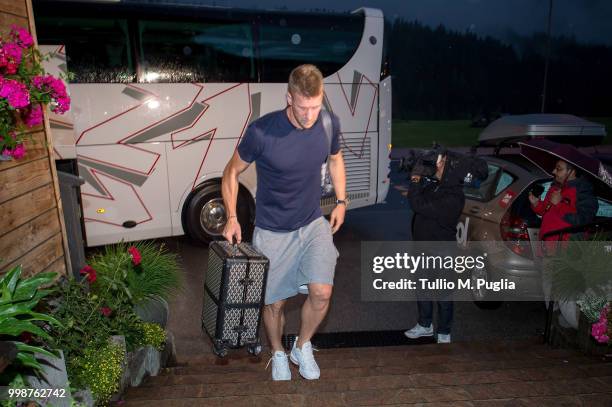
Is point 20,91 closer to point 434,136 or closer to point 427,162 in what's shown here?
point 427,162

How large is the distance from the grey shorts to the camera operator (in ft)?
4.08

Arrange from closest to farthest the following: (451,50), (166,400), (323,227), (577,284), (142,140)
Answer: (166,400), (323,227), (577,284), (142,140), (451,50)

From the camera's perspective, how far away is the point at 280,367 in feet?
12.9

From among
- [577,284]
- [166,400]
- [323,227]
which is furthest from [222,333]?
[577,284]

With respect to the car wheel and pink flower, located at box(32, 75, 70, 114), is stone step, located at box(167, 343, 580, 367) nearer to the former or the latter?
the car wheel

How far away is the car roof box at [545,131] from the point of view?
255 inches

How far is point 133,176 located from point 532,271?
5799 mm

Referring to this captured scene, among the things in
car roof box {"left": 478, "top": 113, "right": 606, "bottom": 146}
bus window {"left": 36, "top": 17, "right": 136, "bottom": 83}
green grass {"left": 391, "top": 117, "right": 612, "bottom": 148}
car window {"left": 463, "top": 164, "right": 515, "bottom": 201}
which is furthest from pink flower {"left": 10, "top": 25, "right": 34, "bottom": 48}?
green grass {"left": 391, "top": 117, "right": 612, "bottom": 148}

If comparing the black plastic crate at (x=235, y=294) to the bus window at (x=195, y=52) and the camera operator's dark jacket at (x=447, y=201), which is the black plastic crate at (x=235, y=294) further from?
the bus window at (x=195, y=52)

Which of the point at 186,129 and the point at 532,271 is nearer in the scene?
the point at 532,271

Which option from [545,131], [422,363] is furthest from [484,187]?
[422,363]

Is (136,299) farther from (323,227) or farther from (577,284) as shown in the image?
(577,284)

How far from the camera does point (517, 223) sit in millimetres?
5645

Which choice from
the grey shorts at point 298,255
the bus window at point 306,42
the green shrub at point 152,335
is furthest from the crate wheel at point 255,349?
the bus window at point 306,42
